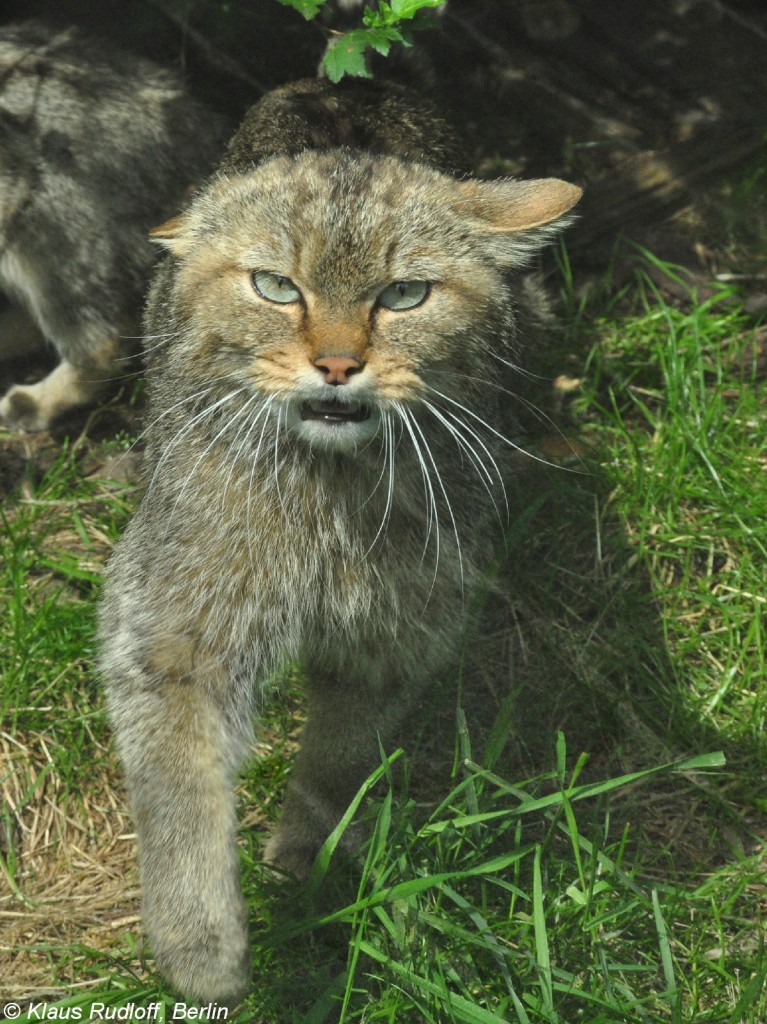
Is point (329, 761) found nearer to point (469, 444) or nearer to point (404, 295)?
point (469, 444)

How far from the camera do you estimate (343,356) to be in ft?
9.34

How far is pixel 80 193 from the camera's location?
15.8 ft

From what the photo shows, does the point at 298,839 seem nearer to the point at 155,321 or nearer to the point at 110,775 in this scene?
the point at 110,775

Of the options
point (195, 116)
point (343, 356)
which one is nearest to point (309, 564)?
point (343, 356)

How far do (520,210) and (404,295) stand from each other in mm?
462

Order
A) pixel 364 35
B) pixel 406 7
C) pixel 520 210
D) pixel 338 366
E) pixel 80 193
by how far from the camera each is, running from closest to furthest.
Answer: pixel 338 366 → pixel 520 210 → pixel 406 7 → pixel 364 35 → pixel 80 193

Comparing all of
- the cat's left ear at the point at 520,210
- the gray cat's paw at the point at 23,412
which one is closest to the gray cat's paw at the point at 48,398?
the gray cat's paw at the point at 23,412

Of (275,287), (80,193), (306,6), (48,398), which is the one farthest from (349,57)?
(48,398)

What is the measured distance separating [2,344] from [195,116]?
1.30 m

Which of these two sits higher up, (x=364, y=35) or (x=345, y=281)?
(x=364, y=35)

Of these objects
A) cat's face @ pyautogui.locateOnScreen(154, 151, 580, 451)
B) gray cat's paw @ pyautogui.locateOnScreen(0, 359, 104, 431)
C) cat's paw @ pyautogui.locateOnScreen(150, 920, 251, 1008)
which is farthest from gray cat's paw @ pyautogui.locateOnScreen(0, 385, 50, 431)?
cat's paw @ pyautogui.locateOnScreen(150, 920, 251, 1008)

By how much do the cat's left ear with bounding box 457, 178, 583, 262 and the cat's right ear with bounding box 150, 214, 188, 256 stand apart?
29.2 inches

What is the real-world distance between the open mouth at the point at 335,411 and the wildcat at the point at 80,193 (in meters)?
2.19

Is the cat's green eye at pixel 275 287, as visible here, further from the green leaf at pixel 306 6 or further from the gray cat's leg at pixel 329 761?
the gray cat's leg at pixel 329 761
